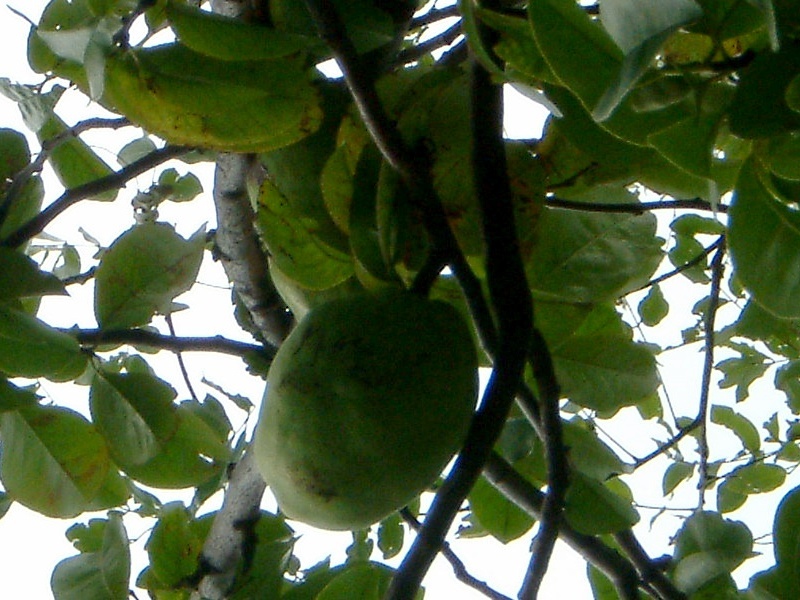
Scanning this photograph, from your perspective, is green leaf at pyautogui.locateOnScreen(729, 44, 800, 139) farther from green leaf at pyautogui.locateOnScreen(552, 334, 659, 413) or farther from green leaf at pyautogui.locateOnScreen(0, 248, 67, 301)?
green leaf at pyautogui.locateOnScreen(0, 248, 67, 301)

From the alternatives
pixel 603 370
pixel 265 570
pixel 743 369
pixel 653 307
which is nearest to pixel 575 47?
pixel 603 370

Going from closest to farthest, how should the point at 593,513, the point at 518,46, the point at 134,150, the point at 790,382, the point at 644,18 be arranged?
1. the point at 644,18
2. the point at 518,46
3. the point at 593,513
4. the point at 134,150
5. the point at 790,382

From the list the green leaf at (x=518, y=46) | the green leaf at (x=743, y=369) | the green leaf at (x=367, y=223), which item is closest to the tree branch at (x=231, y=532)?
the green leaf at (x=367, y=223)

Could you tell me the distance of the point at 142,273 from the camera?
74cm

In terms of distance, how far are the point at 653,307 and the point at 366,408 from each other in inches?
41.7

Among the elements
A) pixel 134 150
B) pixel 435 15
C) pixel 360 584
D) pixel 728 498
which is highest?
pixel 134 150

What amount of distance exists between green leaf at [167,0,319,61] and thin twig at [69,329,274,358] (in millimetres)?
299

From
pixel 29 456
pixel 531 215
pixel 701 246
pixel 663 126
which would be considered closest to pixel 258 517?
pixel 29 456

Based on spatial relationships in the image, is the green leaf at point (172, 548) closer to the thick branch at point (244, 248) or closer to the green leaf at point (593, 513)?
the thick branch at point (244, 248)

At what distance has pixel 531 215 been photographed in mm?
563

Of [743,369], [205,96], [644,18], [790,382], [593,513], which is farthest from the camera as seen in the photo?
[743,369]

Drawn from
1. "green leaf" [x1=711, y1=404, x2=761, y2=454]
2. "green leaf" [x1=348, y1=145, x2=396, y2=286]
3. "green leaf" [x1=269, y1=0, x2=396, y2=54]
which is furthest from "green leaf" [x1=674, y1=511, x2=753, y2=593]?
"green leaf" [x1=711, y1=404, x2=761, y2=454]

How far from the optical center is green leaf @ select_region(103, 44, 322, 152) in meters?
0.52

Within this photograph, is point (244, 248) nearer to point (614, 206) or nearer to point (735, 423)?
point (614, 206)
